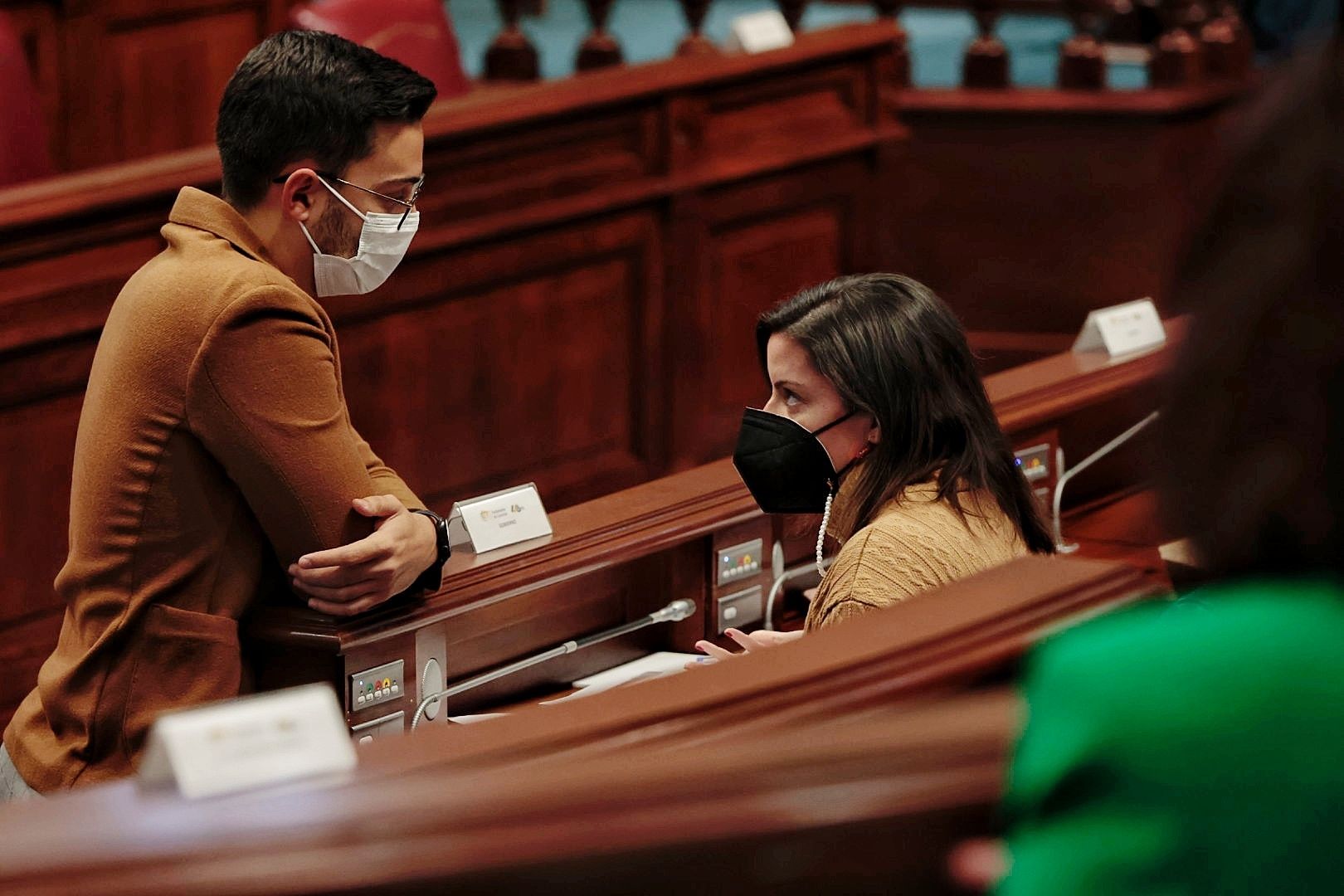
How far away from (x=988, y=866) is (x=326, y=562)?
147 centimetres

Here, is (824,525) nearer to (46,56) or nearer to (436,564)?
(436,564)

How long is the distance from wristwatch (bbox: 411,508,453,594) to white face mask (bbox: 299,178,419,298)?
0.36 meters

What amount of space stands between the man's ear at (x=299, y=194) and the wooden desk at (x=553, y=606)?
458 mm

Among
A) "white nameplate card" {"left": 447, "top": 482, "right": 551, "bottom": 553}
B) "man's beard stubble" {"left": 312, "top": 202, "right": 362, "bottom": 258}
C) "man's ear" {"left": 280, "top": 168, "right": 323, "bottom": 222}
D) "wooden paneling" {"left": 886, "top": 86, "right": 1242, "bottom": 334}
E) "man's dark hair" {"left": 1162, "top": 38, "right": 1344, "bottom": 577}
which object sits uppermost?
"man's dark hair" {"left": 1162, "top": 38, "right": 1344, "bottom": 577}

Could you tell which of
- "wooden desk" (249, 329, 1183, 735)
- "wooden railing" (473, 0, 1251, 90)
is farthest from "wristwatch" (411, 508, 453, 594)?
"wooden railing" (473, 0, 1251, 90)

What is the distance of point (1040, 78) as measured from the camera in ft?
22.2

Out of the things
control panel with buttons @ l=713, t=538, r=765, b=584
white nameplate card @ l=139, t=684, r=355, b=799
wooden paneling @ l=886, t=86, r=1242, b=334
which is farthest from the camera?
wooden paneling @ l=886, t=86, r=1242, b=334

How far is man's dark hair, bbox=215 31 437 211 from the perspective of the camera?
7.32 ft

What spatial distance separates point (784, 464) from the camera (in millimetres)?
2279

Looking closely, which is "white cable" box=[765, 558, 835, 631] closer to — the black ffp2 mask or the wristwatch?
the black ffp2 mask

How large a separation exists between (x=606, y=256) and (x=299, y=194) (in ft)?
6.06

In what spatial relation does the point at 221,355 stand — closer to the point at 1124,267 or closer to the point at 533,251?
the point at 533,251

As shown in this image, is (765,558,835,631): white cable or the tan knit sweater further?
(765,558,835,631): white cable

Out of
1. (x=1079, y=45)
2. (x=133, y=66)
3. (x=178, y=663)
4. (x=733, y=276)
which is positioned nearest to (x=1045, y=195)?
(x=1079, y=45)
